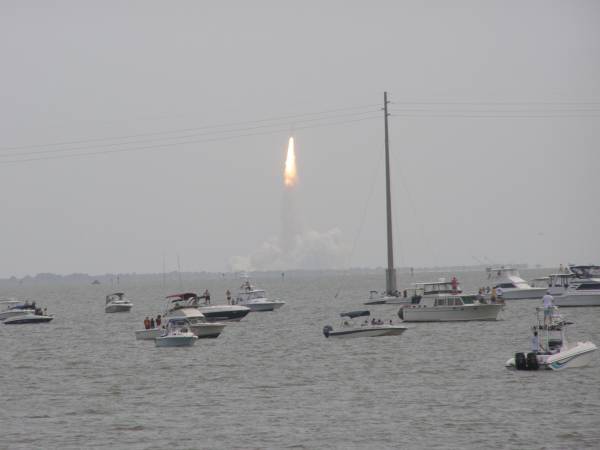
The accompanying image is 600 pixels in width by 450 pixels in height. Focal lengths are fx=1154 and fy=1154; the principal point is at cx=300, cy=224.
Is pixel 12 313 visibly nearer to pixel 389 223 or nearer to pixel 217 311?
pixel 217 311

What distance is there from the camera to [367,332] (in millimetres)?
90500

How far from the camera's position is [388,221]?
158375mm

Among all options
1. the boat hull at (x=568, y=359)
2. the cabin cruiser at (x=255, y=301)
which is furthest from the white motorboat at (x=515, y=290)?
the boat hull at (x=568, y=359)

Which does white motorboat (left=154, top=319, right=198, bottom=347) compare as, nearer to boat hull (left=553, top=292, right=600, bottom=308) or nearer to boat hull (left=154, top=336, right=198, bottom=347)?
boat hull (left=154, top=336, right=198, bottom=347)

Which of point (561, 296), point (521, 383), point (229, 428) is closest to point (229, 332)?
point (561, 296)

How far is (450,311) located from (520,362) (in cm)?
4370

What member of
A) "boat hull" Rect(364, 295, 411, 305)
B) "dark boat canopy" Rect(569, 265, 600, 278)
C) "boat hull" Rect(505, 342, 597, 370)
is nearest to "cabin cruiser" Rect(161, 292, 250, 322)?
"boat hull" Rect(364, 295, 411, 305)

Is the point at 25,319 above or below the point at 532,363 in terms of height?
above

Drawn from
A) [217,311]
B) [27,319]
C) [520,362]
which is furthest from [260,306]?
[520,362]

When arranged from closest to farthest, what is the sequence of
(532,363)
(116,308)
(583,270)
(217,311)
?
(532,363) → (217,311) → (583,270) → (116,308)

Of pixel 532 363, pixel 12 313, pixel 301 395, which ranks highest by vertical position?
pixel 12 313

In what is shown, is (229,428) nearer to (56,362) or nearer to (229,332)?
(56,362)

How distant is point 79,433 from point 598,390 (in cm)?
2508

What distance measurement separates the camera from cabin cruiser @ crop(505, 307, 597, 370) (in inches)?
2491
